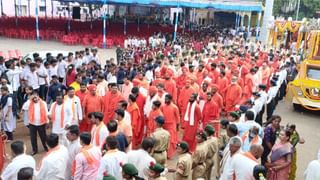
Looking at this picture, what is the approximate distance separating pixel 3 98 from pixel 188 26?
27357 mm

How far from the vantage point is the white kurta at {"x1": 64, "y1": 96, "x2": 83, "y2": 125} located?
290 inches

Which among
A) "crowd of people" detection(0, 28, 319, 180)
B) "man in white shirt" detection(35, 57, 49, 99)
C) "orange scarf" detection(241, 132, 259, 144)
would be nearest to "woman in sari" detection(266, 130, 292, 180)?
"crowd of people" detection(0, 28, 319, 180)

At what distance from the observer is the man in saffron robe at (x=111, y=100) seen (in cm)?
813

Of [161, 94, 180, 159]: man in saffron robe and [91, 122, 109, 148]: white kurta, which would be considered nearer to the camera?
[91, 122, 109, 148]: white kurta

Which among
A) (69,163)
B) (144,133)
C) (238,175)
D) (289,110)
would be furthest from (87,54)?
(238,175)

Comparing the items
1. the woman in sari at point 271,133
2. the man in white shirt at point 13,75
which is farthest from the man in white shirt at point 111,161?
the man in white shirt at point 13,75

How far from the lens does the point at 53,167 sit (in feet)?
15.6

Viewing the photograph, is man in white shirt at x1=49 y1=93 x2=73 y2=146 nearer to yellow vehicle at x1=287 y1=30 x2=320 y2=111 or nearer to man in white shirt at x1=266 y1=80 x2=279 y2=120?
man in white shirt at x1=266 y1=80 x2=279 y2=120

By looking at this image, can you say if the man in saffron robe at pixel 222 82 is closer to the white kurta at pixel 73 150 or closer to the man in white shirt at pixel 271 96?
the man in white shirt at pixel 271 96

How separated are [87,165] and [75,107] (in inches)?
105

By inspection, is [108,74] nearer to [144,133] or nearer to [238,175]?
[144,133]

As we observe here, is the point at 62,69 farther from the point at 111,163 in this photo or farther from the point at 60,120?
the point at 111,163

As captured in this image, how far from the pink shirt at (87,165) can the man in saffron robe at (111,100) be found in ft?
10.1

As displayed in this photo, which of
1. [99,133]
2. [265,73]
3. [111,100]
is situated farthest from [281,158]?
[265,73]
